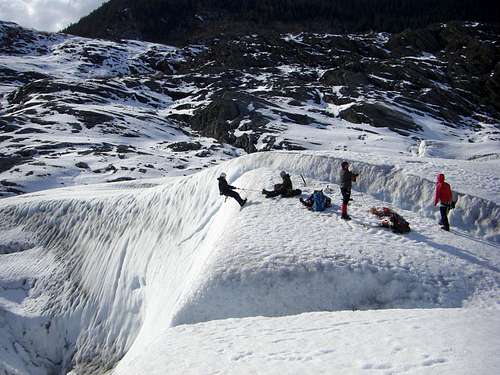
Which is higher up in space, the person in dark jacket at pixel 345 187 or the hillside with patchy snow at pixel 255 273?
the person in dark jacket at pixel 345 187

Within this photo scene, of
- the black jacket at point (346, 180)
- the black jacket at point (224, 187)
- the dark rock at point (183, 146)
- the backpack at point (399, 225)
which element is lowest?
the dark rock at point (183, 146)

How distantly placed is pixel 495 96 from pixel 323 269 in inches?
A: 5361

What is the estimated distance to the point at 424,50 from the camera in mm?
150625

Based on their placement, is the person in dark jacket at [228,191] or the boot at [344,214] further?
the person in dark jacket at [228,191]

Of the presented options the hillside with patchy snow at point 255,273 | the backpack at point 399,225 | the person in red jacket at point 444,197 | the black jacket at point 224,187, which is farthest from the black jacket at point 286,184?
the person in red jacket at point 444,197

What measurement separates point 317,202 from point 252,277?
17.8ft

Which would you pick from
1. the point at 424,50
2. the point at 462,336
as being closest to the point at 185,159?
the point at 462,336

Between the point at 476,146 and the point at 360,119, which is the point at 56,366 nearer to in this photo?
the point at 476,146

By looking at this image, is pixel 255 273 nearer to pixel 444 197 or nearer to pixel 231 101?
pixel 444 197

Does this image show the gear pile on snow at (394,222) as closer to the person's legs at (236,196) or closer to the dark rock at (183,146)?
the person's legs at (236,196)

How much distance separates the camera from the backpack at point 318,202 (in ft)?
53.5

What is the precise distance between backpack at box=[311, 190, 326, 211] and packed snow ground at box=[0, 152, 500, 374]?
32 centimetres

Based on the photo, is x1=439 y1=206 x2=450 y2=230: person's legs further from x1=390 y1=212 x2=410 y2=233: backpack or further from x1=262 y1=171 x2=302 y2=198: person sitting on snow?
x1=262 y1=171 x2=302 y2=198: person sitting on snow

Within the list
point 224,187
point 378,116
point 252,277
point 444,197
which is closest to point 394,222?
point 444,197
